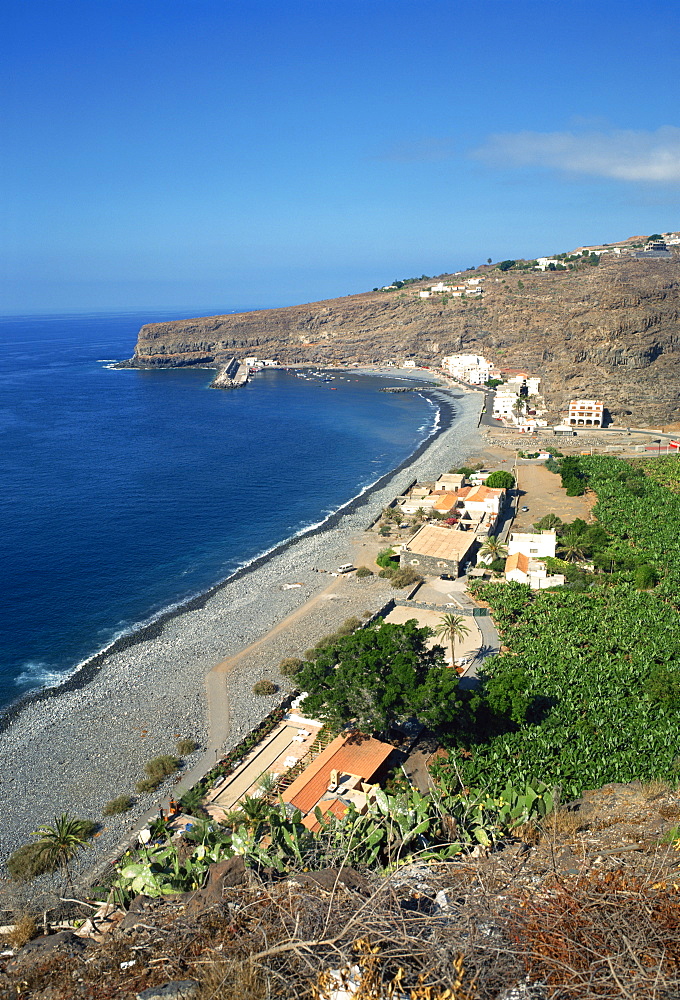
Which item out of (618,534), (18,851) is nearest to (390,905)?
(18,851)

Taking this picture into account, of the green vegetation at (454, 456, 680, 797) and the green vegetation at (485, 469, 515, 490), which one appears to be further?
the green vegetation at (485, 469, 515, 490)

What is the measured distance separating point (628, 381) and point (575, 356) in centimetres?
801

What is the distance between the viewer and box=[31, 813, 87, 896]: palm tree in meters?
16.4

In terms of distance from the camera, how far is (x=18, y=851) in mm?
18672

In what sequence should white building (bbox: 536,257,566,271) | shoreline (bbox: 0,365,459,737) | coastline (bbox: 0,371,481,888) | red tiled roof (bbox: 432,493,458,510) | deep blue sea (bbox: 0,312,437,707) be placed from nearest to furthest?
coastline (bbox: 0,371,481,888) → shoreline (bbox: 0,365,459,737) → deep blue sea (bbox: 0,312,437,707) → red tiled roof (bbox: 432,493,458,510) → white building (bbox: 536,257,566,271)

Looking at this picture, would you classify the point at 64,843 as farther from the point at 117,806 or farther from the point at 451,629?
the point at 451,629

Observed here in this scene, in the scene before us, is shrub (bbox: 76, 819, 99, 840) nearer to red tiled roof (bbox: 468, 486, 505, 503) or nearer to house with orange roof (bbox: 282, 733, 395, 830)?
house with orange roof (bbox: 282, 733, 395, 830)

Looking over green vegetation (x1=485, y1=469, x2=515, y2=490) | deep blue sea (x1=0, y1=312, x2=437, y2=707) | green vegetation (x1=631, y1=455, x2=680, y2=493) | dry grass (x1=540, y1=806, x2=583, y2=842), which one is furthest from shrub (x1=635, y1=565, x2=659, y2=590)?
deep blue sea (x1=0, y1=312, x2=437, y2=707)

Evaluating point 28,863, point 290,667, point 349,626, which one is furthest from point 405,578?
point 28,863

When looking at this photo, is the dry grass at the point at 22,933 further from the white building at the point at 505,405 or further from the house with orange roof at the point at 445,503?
the white building at the point at 505,405

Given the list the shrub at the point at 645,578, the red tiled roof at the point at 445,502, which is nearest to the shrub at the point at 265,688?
the shrub at the point at 645,578

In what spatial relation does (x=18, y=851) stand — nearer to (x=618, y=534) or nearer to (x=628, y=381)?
(x=618, y=534)

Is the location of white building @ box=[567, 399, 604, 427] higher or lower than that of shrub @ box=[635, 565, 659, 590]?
higher

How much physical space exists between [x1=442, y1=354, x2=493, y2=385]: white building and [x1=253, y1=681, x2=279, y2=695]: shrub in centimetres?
8827
